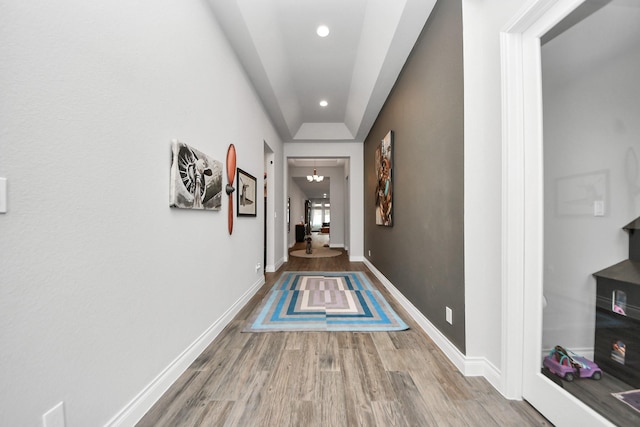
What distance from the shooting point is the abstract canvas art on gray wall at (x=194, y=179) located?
160 centimetres

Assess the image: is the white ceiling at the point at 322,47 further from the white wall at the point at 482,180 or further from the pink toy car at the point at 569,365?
the pink toy car at the point at 569,365

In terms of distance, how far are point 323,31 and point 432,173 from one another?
1.94 metres

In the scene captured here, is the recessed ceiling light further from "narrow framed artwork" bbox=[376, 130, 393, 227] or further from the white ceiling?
"narrow framed artwork" bbox=[376, 130, 393, 227]

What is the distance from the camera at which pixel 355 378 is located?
1.64m

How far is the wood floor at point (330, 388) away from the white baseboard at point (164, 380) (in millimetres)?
38

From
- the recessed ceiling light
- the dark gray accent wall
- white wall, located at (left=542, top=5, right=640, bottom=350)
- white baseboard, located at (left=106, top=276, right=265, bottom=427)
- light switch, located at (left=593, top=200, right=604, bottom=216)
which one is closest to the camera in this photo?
white wall, located at (left=542, top=5, right=640, bottom=350)

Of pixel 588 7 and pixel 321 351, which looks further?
pixel 321 351

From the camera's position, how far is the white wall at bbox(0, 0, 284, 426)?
2.68 feet

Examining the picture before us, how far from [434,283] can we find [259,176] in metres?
2.65

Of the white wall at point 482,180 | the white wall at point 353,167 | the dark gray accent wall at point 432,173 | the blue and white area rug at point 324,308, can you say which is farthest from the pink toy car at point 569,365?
the white wall at point 353,167

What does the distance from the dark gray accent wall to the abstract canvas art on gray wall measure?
1.80 metres

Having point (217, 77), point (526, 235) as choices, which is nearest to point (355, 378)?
point (526, 235)

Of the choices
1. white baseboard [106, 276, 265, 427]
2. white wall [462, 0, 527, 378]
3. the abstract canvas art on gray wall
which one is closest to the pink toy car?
white wall [462, 0, 527, 378]

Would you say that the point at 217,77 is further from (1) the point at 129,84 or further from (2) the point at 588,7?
(2) the point at 588,7
